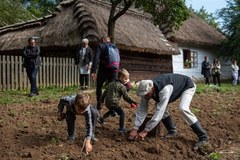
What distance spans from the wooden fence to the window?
44.0 feet

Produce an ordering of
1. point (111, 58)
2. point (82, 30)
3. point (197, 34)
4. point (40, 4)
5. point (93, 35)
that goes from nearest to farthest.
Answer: point (111, 58), point (93, 35), point (82, 30), point (197, 34), point (40, 4)

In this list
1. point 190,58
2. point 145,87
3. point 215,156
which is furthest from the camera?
point 190,58

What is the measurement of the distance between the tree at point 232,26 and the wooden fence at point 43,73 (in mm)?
15485

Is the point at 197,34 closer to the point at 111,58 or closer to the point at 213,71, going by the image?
the point at 213,71

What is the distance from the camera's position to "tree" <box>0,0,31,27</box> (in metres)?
26.9

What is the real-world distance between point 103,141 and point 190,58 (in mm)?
23416

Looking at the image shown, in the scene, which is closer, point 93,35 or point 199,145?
point 199,145

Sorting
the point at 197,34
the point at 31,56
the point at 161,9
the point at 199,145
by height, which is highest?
the point at 161,9

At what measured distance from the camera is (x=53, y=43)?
18.7 meters

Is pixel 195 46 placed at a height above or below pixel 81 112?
above

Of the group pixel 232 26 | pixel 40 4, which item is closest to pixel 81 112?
pixel 232 26

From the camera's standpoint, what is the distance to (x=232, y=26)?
30000 millimetres

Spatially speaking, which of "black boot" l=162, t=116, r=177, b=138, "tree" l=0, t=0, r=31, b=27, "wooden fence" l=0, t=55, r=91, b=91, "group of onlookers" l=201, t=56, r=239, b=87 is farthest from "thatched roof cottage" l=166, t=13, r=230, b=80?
"black boot" l=162, t=116, r=177, b=138

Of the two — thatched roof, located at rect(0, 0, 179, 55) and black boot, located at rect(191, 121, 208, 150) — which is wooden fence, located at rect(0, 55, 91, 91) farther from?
black boot, located at rect(191, 121, 208, 150)
